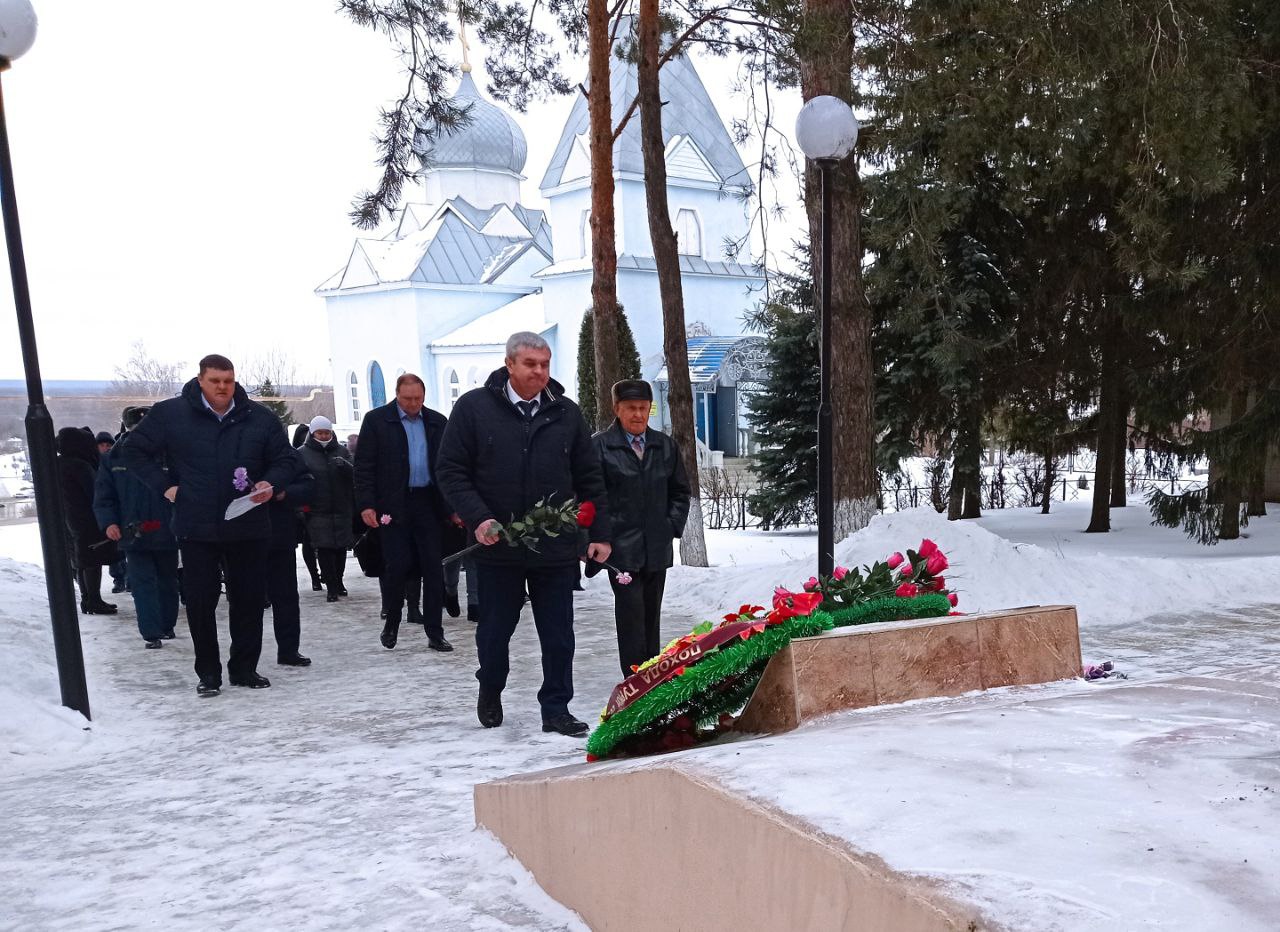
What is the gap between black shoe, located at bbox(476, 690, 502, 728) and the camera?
218 inches

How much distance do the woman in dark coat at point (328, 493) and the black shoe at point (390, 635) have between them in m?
2.30

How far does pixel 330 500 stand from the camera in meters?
10.1

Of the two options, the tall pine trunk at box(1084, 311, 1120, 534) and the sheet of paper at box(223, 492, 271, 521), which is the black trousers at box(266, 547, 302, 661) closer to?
the sheet of paper at box(223, 492, 271, 521)

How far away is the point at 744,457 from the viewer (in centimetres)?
3338

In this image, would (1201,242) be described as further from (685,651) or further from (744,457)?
(744,457)

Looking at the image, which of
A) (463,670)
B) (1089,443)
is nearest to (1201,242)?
(1089,443)

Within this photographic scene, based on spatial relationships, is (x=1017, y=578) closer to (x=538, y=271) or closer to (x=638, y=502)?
(x=638, y=502)

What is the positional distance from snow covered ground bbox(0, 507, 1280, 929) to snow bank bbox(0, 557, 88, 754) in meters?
0.02

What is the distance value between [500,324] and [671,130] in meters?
8.99

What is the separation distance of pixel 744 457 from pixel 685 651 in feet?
98.1

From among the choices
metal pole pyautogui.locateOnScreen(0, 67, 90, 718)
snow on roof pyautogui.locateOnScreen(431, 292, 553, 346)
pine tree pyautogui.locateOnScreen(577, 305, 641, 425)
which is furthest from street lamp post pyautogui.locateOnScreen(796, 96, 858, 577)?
snow on roof pyautogui.locateOnScreen(431, 292, 553, 346)

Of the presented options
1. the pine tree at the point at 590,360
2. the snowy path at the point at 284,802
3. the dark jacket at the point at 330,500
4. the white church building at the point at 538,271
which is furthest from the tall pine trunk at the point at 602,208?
the white church building at the point at 538,271

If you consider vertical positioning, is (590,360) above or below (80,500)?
above

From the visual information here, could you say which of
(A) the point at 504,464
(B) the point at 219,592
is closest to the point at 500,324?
(B) the point at 219,592
